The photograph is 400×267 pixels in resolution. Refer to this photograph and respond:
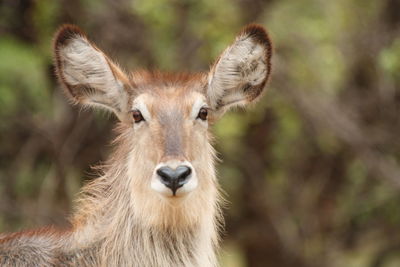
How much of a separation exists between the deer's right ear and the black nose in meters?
1.12

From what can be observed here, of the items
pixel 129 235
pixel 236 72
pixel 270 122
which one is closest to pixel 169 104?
pixel 236 72

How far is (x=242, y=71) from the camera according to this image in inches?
320

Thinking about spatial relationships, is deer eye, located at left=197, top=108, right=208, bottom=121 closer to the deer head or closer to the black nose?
the deer head

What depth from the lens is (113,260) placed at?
281 inches

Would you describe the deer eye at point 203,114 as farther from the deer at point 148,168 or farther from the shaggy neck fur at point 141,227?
the shaggy neck fur at point 141,227

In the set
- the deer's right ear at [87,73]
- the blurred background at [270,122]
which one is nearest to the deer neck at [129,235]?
the deer's right ear at [87,73]

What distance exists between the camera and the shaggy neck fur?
283 inches

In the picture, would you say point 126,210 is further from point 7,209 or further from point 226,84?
point 7,209

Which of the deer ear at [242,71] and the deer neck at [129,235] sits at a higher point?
the deer ear at [242,71]

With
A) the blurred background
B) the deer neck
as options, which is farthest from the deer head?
the blurred background

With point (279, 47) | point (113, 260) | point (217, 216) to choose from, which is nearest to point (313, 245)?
point (279, 47)

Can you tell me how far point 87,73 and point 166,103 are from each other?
2.80 feet

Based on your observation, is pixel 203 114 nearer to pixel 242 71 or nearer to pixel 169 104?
pixel 169 104

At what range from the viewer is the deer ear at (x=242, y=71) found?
7.90m
